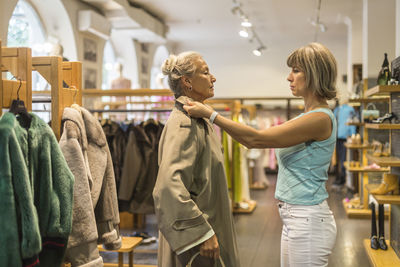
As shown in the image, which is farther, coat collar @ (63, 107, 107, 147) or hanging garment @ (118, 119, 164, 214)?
hanging garment @ (118, 119, 164, 214)

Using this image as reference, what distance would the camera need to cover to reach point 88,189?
2.14m

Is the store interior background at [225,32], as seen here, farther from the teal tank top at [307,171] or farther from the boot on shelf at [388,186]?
the teal tank top at [307,171]

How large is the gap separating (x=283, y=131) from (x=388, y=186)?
2373 mm

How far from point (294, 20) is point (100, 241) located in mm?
8715

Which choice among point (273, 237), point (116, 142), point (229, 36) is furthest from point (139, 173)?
point (229, 36)

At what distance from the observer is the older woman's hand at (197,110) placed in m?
1.83

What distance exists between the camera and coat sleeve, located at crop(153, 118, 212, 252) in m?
1.70

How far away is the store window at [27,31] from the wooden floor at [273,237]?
11.5 ft

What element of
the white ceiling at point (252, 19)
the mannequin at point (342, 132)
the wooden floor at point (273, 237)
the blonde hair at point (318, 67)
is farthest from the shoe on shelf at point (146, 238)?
the white ceiling at point (252, 19)

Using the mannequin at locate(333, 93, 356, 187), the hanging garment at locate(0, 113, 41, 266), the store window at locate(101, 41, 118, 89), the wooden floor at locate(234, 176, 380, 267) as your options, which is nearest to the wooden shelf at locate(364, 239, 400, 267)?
the wooden floor at locate(234, 176, 380, 267)

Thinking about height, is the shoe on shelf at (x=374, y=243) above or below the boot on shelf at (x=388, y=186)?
below

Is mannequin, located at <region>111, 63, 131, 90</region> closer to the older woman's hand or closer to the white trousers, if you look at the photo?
the older woman's hand

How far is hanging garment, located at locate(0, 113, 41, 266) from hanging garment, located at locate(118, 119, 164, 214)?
2.80m

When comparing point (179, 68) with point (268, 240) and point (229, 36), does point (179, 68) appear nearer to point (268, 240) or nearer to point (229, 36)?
point (268, 240)
